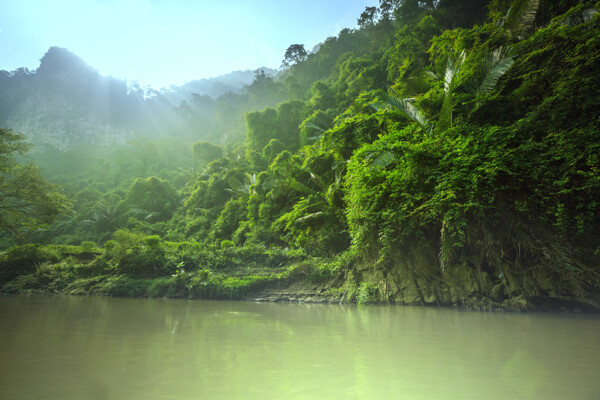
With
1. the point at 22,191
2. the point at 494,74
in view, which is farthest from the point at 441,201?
the point at 22,191

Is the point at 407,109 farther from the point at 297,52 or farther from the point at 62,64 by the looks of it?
the point at 62,64

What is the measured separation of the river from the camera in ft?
6.93

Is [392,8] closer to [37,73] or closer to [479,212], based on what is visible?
[479,212]

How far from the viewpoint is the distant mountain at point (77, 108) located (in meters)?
45.6

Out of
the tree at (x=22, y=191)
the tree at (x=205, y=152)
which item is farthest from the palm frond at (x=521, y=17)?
the tree at (x=205, y=152)

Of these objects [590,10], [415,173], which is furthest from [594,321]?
[590,10]

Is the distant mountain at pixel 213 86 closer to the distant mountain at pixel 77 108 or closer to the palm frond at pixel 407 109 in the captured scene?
the distant mountain at pixel 77 108

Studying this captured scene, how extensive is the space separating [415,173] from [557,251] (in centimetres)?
303

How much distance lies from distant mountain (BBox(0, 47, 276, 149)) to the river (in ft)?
158

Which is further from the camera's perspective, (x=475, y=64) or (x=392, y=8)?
(x=392, y=8)

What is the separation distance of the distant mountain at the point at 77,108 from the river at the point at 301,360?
48.0 meters

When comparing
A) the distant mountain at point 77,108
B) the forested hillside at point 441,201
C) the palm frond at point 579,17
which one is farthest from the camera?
the distant mountain at point 77,108

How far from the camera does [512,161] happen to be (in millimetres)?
5832

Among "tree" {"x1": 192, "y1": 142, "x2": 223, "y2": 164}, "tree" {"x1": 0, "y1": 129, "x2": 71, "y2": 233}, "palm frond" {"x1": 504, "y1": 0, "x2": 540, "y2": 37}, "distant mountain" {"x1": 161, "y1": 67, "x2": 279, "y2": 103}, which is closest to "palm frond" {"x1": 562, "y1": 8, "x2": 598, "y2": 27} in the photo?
"palm frond" {"x1": 504, "y1": 0, "x2": 540, "y2": 37}
